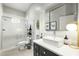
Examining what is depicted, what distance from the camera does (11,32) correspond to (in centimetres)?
129

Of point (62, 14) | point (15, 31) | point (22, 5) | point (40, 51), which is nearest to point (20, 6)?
point (22, 5)

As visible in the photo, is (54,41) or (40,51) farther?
(40,51)

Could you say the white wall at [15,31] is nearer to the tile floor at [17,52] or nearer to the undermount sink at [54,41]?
the tile floor at [17,52]

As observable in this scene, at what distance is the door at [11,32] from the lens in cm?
124

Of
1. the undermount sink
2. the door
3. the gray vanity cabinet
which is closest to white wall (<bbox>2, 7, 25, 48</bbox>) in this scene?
the door

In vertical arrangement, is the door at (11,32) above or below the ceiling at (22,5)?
below

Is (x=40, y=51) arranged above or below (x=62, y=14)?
below

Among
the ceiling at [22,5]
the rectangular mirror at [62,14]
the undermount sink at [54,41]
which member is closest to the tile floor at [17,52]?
the undermount sink at [54,41]

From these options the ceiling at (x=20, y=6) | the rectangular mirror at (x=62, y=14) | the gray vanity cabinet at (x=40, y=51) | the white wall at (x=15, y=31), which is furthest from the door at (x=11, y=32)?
the rectangular mirror at (x=62, y=14)

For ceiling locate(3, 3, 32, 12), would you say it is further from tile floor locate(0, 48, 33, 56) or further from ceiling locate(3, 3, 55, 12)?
tile floor locate(0, 48, 33, 56)

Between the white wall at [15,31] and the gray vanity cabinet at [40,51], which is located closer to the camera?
the gray vanity cabinet at [40,51]

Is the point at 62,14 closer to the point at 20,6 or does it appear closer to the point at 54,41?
the point at 54,41

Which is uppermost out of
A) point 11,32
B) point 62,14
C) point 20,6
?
point 20,6

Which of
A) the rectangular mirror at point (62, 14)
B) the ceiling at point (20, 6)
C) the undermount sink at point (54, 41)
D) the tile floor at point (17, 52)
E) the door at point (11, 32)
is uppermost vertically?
the ceiling at point (20, 6)
